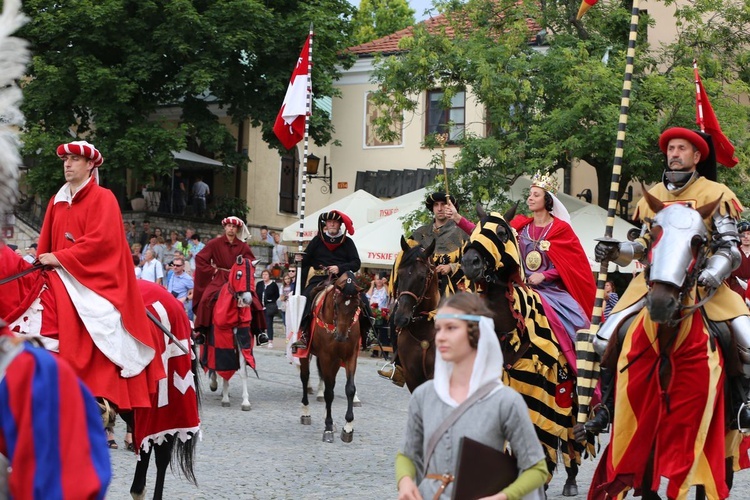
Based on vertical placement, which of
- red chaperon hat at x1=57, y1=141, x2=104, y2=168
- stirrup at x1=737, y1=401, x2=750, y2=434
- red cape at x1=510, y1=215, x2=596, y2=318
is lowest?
stirrup at x1=737, y1=401, x2=750, y2=434

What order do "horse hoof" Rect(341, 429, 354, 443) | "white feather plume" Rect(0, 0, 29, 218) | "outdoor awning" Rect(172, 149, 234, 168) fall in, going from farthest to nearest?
"outdoor awning" Rect(172, 149, 234, 168), "horse hoof" Rect(341, 429, 354, 443), "white feather plume" Rect(0, 0, 29, 218)

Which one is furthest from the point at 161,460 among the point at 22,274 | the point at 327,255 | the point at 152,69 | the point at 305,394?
the point at 152,69

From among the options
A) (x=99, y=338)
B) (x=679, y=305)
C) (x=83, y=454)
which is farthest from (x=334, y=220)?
(x=83, y=454)

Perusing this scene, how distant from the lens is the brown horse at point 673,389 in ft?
21.7

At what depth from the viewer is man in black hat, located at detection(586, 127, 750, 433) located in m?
6.81

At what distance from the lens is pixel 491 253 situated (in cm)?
790

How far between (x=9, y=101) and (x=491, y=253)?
4884 mm

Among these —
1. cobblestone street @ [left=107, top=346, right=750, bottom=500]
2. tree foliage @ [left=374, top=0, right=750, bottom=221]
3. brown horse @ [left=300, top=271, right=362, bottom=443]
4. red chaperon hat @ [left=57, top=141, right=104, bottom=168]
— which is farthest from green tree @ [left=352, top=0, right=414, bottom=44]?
red chaperon hat @ [left=57, top=141, right=104, bottom=168]

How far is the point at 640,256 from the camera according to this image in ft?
23.2

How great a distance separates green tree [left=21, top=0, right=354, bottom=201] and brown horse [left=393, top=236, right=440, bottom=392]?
20.1m

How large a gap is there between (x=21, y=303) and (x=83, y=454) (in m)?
4.18

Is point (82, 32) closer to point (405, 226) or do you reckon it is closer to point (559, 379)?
point (405, 226)

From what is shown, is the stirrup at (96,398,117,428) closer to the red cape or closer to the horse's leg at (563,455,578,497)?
the red cape

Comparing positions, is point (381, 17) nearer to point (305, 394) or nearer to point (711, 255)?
point (305, 394)
